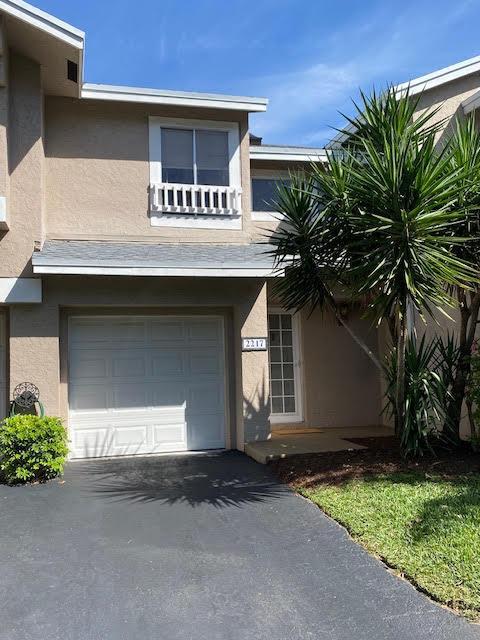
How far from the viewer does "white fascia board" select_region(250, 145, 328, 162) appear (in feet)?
36.6

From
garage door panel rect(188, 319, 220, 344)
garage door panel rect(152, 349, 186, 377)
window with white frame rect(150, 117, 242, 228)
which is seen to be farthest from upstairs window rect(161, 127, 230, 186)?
garage door panel rect(152, 349, 186, 377)

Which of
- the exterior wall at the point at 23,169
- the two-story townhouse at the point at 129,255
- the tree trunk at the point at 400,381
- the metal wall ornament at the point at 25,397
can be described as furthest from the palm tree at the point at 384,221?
the metal wall ornament at the point at 25,397

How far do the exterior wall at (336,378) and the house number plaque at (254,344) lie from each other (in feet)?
7.46

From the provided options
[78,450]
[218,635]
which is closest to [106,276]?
[78,450]

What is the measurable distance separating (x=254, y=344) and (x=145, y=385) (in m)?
2.09

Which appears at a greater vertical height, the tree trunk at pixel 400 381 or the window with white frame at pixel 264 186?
the window with white frame at pixel 264 186

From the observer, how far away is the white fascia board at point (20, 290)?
8.61m

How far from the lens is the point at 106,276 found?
8977 millimetres

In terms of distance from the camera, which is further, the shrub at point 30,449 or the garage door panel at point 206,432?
the garage door panel at point 206,432

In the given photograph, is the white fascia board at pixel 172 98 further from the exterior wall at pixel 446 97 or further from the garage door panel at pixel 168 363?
the garage door panel at pixel 168 363

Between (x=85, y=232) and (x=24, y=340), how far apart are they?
2.15 m

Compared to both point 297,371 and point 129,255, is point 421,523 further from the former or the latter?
point 297,371

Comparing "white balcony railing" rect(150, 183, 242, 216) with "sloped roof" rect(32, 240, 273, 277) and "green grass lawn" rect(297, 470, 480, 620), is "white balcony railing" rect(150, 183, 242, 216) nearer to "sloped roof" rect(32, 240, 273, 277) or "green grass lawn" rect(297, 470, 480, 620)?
"sloped roof" rect(32, 240, 273, 277)

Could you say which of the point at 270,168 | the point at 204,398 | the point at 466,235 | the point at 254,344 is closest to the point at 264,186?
the point at 270,168
